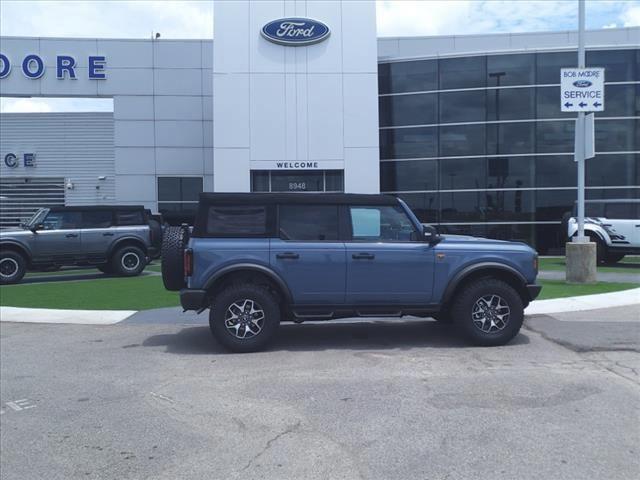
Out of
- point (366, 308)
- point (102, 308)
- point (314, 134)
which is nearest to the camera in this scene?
point (366, 308)

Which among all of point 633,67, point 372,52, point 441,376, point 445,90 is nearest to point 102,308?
point 441,376

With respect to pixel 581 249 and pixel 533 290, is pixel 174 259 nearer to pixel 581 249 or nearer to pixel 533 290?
pixel 533 290

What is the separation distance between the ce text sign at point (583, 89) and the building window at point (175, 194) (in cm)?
1641

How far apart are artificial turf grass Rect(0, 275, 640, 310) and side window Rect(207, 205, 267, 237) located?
4467 mm

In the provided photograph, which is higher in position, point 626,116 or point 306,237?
point 626,116

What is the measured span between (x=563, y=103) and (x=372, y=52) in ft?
32.0

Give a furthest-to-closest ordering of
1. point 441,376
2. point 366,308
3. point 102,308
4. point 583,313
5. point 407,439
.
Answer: point 102,308, point 583,313, point 366,308, point 441,376, point 407,439

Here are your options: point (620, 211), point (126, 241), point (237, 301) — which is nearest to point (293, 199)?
point (237, 301)

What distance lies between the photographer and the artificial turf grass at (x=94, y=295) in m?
11.6

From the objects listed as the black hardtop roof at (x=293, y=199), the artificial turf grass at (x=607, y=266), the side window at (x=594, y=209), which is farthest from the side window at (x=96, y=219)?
the side window at (x=594, y=209)

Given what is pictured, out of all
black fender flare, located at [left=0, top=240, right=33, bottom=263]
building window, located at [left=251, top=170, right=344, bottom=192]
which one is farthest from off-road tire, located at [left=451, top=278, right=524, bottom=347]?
building window, located at [left=251, top=170, right=344, bottom=192]

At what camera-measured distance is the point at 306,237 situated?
7.37 meters

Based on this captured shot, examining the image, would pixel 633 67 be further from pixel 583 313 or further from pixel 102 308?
pixel 102 308

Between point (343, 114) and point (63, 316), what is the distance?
1378cm
